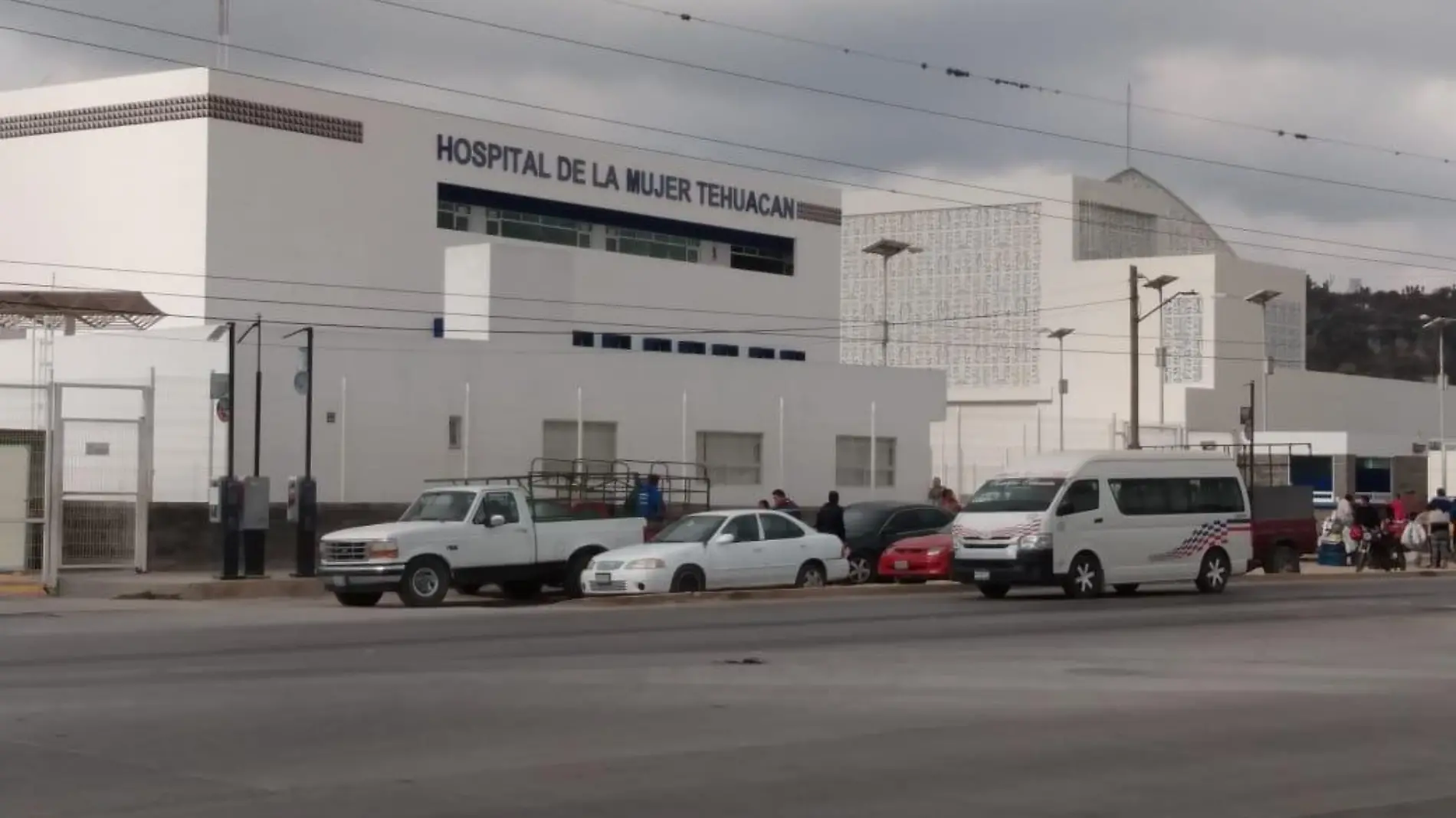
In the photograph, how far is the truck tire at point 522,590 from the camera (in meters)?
29.6

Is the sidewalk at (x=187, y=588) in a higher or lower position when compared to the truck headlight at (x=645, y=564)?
lower

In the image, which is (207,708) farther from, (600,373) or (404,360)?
(600,373)

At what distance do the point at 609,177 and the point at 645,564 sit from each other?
3224 cm

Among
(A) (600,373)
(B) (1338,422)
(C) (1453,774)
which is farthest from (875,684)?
(B) (1338,422)

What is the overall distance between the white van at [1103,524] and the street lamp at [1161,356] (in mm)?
29501

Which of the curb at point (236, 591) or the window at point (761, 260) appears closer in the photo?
the curb at point (236, 591)

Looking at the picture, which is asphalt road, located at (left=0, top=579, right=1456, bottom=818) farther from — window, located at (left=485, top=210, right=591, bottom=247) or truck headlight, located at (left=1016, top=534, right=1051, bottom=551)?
window, located at (left=485, top=210, right=591, bottom=247)

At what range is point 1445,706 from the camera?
50.2 ft

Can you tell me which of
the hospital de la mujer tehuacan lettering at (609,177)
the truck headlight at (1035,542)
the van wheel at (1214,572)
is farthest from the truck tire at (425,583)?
the hospital de la mujer tehuacan lettering at (609,177)

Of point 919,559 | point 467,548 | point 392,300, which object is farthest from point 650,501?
point 392,300

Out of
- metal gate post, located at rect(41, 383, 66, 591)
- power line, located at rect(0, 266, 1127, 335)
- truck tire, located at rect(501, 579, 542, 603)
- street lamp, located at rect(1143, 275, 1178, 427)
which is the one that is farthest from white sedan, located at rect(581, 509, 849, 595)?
street lamp, located at rect(1143, 275, 1178, 427)

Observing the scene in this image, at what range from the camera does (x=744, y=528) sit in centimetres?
2947

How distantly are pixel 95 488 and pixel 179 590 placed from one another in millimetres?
5901

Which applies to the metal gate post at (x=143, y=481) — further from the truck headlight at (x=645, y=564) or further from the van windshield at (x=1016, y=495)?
the van windshield at (x=1016, y=495)
